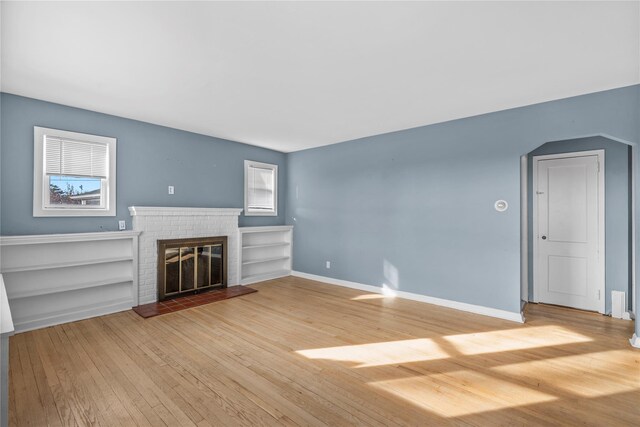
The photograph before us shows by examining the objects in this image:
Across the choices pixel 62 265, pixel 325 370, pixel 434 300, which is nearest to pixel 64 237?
pixel 62 265

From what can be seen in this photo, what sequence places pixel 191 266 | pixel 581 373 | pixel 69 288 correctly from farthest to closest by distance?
pixel 191 266 → pixel 69 288 → pixel 581 373

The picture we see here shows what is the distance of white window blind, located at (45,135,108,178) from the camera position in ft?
11.7

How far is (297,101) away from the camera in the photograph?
3535 millimetres

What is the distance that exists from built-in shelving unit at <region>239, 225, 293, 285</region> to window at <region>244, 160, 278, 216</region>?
0.43m

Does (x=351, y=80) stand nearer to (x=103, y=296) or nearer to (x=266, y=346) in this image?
(x=266, y=346)

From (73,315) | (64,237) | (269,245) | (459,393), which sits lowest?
(459,393)

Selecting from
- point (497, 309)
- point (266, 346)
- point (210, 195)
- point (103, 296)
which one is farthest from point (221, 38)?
point (497, 309)

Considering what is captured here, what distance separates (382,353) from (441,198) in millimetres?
2515

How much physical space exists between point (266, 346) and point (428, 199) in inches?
123

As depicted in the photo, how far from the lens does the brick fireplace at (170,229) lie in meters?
4.16

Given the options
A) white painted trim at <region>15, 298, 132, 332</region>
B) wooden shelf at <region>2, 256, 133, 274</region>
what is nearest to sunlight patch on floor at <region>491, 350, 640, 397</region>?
white painted trim at <region>15, 298, 132, 332</region>

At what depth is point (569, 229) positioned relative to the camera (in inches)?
165

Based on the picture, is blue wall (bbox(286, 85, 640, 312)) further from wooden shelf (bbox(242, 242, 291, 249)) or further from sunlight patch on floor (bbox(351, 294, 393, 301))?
wooden shelf (bbox(242, 242, 291, 249))

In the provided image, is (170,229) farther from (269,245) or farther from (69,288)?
(269,245)
